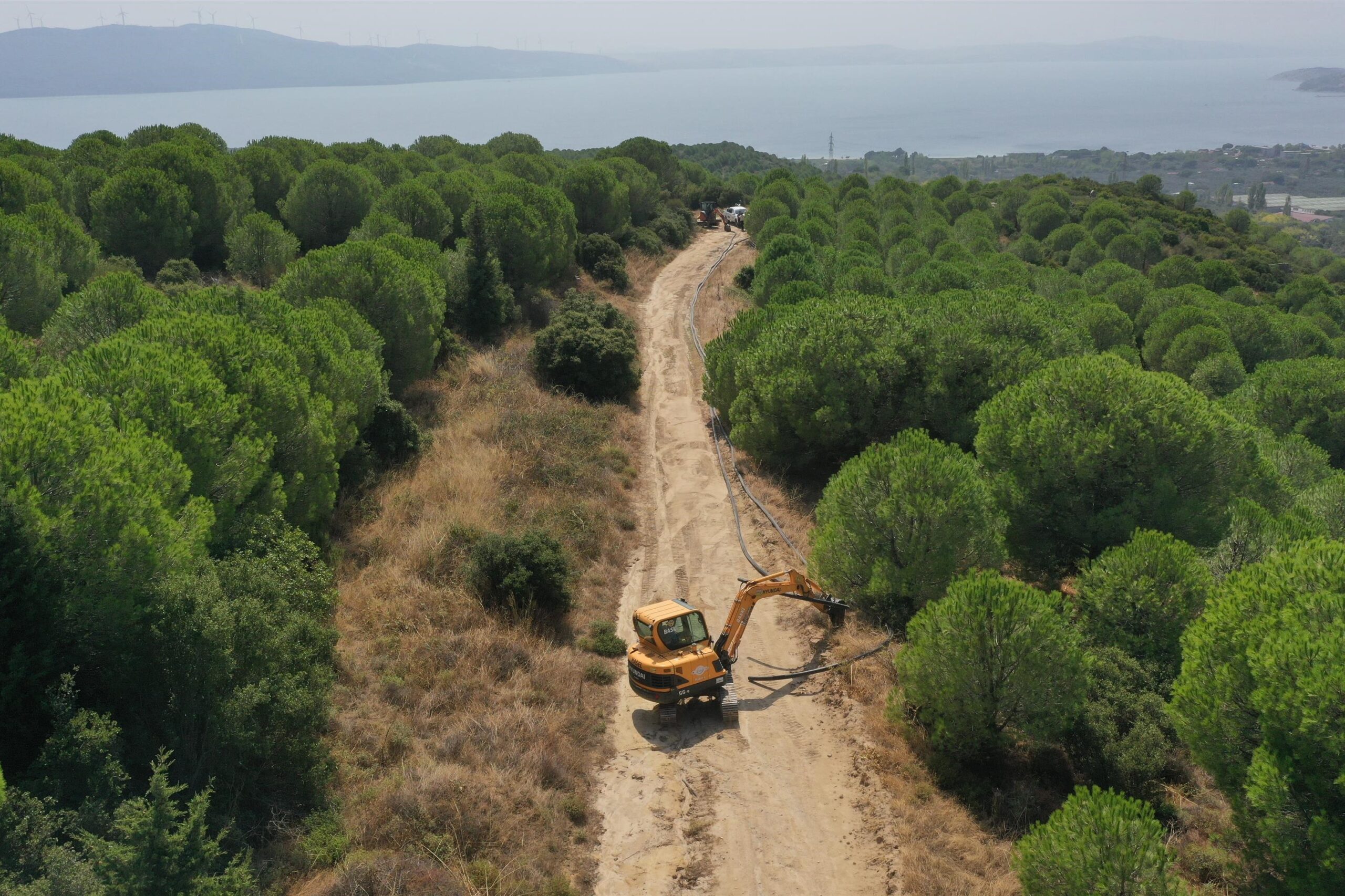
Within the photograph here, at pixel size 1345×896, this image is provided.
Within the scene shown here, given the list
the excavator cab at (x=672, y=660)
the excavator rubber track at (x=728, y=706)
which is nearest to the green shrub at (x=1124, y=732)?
the excavator rubber track at (x=728, y=706)

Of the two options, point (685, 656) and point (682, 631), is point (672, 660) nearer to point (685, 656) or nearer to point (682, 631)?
point (685, 656)

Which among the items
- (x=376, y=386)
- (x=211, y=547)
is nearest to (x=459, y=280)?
(x=376, y=386)

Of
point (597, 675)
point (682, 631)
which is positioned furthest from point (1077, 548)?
point (597, 675)

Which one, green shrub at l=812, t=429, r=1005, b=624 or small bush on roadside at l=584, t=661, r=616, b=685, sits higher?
green shrub at l=812, t=429, r=1005, b=624

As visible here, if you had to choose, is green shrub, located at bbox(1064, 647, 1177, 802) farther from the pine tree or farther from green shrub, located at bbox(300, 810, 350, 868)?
the pine tree

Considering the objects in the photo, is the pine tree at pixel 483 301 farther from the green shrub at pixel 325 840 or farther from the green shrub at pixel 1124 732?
the green shrub at pixel 1124 732

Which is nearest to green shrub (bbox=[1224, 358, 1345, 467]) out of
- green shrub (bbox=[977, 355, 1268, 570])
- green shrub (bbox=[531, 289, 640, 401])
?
green shrub (bbox=[977, 355, 1268, 570])
